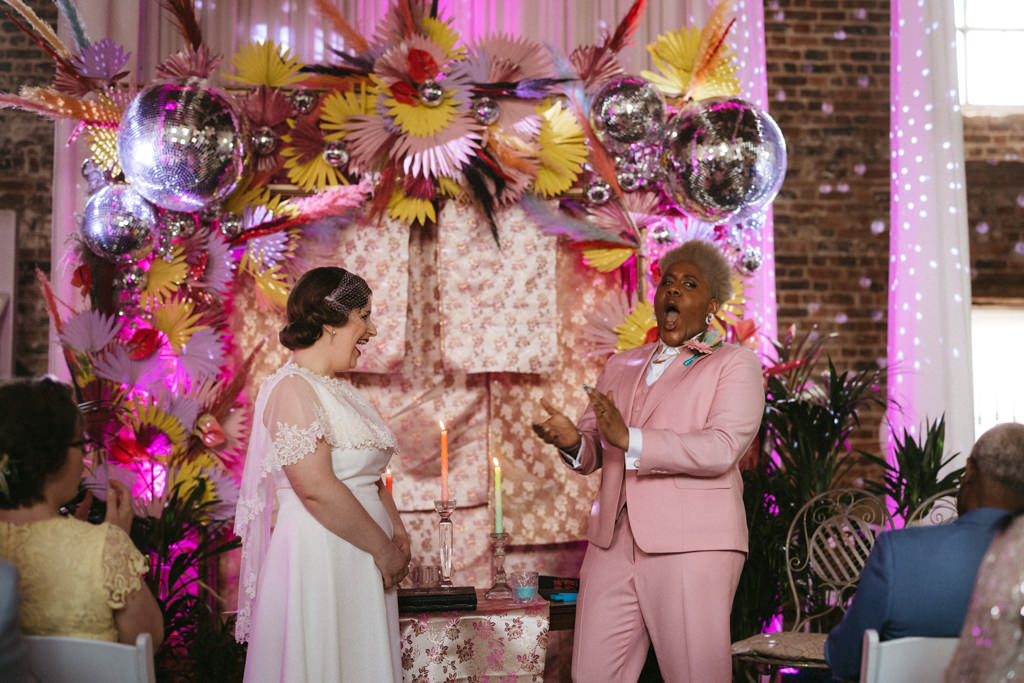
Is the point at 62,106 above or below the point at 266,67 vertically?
below

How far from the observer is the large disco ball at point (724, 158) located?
3746mm

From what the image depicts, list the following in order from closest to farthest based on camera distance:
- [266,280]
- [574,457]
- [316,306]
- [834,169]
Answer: [316,306] < [574,457] < [266,280] < [834,169]

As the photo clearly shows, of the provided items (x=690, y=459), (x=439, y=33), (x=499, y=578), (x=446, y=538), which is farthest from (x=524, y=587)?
(x=439, y=33)

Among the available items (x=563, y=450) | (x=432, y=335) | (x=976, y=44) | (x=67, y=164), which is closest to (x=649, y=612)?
(x=563, y=450)

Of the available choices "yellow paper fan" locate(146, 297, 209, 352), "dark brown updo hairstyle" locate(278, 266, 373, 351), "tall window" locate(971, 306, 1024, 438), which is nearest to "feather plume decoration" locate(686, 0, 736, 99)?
"dark brown updo hairstyle" locate(278, 266, 373, 351)

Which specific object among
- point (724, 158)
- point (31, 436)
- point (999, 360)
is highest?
point (724, 158)

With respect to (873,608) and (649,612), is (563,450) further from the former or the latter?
(873,608)

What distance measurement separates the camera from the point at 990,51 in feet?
20.9

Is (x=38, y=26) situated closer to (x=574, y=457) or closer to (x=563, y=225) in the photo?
(x=563, y=225)

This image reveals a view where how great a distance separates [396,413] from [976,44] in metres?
4.66

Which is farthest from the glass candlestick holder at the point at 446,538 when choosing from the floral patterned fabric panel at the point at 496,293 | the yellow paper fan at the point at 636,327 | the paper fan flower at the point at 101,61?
the paper fan flower at the point at 101,61

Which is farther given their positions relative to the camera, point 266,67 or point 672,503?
point 266,67

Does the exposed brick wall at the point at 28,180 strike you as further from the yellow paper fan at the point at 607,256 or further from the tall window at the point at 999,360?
the tall window at the point at 999,360

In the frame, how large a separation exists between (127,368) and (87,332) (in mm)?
195
